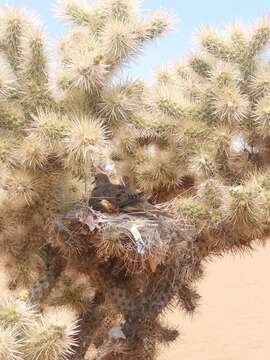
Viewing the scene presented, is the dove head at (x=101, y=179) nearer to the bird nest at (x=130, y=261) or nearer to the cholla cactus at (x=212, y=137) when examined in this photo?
the bird nest at (x=130, y=261)

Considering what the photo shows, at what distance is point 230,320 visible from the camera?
15.5 m

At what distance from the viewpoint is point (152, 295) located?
5.88 metres

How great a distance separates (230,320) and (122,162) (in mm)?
10227

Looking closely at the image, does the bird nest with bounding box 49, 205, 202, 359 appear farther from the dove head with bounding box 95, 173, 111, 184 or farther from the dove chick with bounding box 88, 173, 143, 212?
the dove head with bounding box 95, 173, 111, 184

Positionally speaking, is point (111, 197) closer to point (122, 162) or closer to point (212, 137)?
point (122, 162)

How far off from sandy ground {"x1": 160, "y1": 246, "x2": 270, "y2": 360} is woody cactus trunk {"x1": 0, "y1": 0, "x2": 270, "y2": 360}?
11.2ft

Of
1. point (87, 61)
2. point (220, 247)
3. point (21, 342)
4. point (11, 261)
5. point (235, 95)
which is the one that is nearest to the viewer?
point (21, 342)

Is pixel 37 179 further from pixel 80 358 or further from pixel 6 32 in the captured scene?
pixel 80 358

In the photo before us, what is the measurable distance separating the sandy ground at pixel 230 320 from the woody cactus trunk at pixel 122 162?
3.42 meters

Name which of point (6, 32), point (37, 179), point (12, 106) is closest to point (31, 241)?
point (37, 179)

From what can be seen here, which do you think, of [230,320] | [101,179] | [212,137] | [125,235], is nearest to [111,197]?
[101,179]

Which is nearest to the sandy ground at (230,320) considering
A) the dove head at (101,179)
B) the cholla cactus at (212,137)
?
the cholla cactus at (212,137)

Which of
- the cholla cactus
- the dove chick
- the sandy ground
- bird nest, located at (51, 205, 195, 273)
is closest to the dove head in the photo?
the dove chick

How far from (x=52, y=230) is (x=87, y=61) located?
1.47 metres
